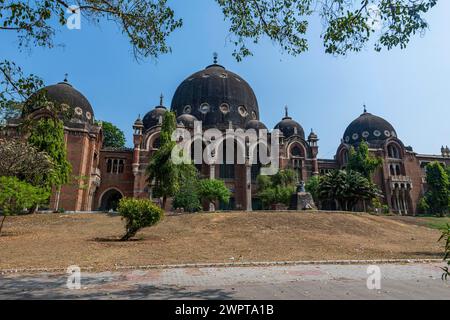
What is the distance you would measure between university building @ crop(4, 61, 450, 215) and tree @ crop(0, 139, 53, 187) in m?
8.73

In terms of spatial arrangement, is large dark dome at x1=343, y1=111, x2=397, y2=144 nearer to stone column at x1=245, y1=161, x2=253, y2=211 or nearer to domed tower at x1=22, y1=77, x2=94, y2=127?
stone column at x1=245, y1=161, x2=253, y2=211

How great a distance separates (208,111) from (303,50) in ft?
113

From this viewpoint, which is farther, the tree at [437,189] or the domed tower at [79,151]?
the tree at [437,189]

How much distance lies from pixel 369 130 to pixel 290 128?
40.9 feet

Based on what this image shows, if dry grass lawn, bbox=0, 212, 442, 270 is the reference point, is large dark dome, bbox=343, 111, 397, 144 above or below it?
above

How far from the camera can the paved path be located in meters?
5.55

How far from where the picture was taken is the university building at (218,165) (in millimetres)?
33562

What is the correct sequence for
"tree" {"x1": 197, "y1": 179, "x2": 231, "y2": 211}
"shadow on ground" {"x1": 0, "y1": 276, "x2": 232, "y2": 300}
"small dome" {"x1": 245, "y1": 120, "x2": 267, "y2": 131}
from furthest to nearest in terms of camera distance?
"small dome" {"x1": 245, "y1": 120, "x2": 267, "y2": 131} → "tree" {"x1": 197, "y1": 179, "x2": 231, "y2": 211} → "shadow on ground" {"x1": 0, "y1": 276, "x2": 232, "y2": 300}

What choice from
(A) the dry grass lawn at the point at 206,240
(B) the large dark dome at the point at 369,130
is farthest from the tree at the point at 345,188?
(B) the large dark dome at the point at 369,130

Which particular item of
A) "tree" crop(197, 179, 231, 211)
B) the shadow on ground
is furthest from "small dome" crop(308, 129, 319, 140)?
the shadow on ground

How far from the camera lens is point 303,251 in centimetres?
1188

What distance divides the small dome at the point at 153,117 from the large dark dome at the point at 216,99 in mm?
2239

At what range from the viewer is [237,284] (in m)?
6.49

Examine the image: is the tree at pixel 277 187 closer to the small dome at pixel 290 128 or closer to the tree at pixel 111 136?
the small dome at pixel 290 128
